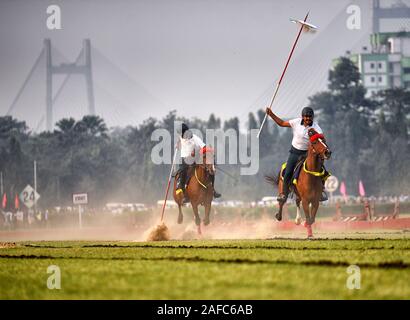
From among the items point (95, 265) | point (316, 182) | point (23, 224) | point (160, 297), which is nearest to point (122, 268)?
point (95, 265)

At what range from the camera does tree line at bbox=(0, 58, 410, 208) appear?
155500 mm

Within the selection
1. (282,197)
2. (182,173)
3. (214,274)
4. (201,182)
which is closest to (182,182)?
(182,173)

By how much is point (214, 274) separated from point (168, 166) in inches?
6203

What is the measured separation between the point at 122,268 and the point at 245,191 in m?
158

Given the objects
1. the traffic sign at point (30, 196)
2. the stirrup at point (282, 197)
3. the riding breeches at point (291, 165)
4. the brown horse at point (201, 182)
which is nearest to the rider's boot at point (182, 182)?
the brown horse at point (201, 182)

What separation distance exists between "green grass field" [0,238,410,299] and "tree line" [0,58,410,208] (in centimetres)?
11825

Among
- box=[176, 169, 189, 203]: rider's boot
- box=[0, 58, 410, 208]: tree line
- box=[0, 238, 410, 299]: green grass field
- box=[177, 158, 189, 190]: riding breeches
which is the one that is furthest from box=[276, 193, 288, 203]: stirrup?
box=[0, 58, 410, 208]: tree line

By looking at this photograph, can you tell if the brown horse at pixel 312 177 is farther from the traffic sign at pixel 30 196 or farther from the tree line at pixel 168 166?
the tree line at pixel 168 166

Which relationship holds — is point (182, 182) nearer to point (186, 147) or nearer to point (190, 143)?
point (186, 147)

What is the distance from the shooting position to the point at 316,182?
33.7m

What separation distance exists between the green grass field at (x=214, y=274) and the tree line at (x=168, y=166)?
11825 cm

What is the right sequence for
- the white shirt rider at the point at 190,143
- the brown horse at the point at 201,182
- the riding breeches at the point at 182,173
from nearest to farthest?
the brown horse at the point at 201,182, the white shirt rider at the point at 190,143, the riding breeches at the point at 182,173

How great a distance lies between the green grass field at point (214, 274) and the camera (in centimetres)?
1560

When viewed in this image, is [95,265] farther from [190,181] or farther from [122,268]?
[190,181]
